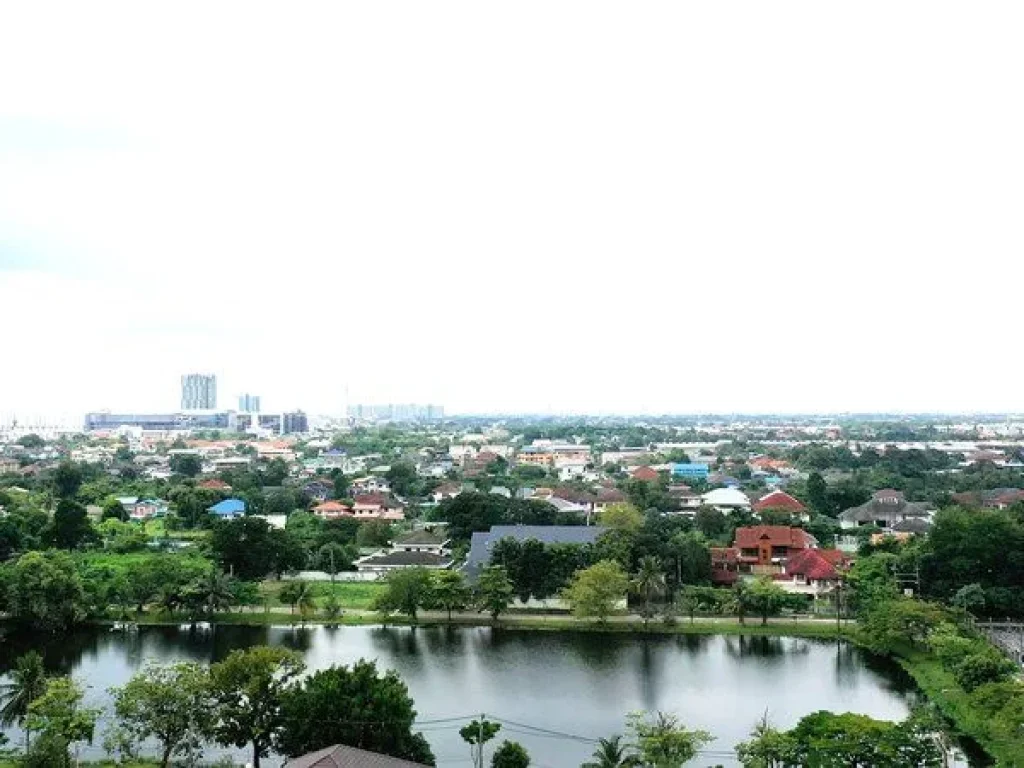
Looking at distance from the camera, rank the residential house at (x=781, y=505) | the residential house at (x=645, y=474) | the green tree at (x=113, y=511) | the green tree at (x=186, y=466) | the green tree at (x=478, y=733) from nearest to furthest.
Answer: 1. the green tree at (x=478, y=733)
2. the residential house at (x=781, y=505)
3. the green tree at (x=113, y=511)
4. the residential house at (x=645, y=474)
5. the green tree at (x=186, y=466)

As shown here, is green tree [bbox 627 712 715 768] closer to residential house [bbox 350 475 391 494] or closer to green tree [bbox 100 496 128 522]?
green tree [bbox 100 496 128 522]

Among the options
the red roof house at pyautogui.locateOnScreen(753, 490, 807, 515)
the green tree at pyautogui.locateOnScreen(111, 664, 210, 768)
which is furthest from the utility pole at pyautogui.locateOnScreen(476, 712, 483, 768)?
the red roof house at pyautogui.locateOnScreen(753, 490, 807, 515)

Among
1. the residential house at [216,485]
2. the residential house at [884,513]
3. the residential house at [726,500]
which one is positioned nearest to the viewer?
the residential house at [884,513]

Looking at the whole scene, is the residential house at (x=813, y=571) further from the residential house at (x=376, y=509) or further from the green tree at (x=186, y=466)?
the green tree at (x=186, y=466)

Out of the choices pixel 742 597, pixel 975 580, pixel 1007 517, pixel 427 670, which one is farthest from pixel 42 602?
pixel 1007 517

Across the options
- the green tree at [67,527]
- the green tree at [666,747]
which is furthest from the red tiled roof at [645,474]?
the green tree at [666,747]

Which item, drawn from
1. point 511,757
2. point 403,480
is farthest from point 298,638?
point 403,480

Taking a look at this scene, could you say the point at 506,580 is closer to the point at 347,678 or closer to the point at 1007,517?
the point at 347,678
